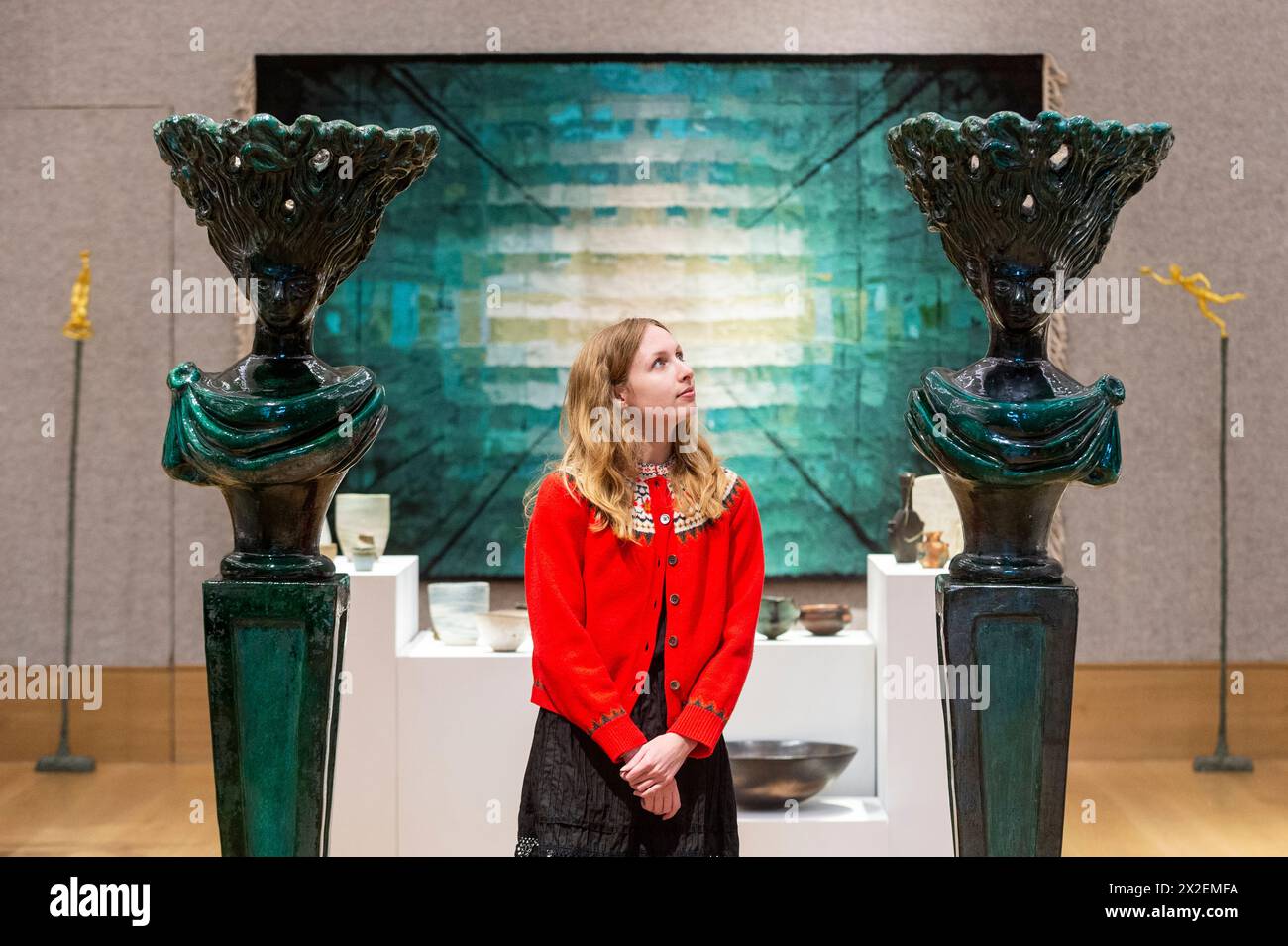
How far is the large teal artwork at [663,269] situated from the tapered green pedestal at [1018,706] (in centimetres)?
Answer: 278

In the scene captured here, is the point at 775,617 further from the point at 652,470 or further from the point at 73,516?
the point at 73,516

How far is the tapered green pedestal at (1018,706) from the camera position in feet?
5.69

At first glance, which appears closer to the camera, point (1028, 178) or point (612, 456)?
point (1028, 178)

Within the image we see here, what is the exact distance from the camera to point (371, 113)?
14.7 feet

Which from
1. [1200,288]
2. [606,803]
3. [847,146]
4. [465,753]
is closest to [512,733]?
[465,753]

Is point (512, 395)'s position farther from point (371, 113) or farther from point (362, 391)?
point (362, 391)

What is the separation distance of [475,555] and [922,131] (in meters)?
3.07

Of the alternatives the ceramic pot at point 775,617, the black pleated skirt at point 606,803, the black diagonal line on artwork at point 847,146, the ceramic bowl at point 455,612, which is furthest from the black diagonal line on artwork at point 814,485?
the black pleated skirt at point 606,803

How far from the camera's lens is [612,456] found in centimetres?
204

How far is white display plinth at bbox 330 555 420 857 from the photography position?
11.6 feet

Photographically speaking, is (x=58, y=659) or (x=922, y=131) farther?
(x=58, y=659)

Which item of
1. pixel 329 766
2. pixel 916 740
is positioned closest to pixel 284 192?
pixel 329 766

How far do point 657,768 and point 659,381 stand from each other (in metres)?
0.57

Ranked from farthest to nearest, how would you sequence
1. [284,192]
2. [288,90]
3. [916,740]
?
[288,90]
[916,740]
[284,192]
